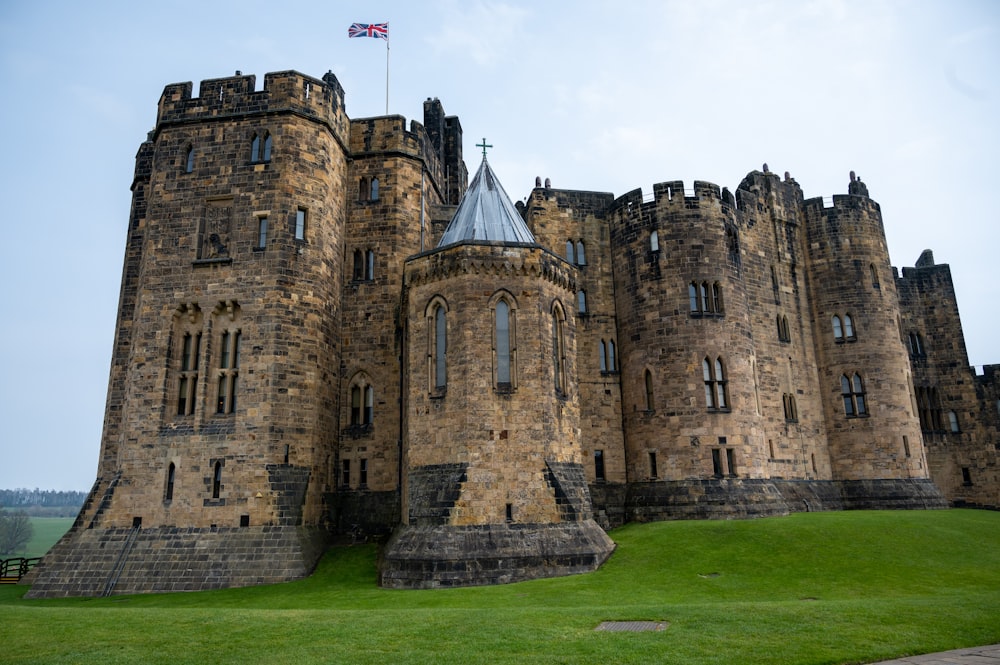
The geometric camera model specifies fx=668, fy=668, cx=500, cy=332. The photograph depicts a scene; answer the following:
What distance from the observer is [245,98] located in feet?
94.0

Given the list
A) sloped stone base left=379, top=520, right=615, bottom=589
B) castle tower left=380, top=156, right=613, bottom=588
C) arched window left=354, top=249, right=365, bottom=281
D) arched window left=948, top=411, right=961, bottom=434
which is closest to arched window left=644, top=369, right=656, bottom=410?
castle tower left=380, top=156, right=613, bottom=588

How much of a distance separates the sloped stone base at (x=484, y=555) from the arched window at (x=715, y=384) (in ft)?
33.9

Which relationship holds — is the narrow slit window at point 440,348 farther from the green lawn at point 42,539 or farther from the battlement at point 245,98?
the green lawn at point 42,539

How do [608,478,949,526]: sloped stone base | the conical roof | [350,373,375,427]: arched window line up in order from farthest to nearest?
[350,373,375,427]: arched window → [608,478,949,526]: sloped stone base → the conical roof

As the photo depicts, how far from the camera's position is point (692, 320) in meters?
30.3

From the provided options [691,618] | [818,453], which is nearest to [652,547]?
[691,618]

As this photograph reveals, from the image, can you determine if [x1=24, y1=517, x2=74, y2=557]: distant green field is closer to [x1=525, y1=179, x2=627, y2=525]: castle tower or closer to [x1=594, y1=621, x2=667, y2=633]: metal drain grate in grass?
[x1=525, y1=179, x2=627, y2=525]: castle tower

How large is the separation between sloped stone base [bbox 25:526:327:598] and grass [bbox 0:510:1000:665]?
96 cm

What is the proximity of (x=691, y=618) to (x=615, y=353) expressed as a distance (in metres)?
19.8

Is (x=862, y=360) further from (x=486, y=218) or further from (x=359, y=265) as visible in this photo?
(x=359, y=265)

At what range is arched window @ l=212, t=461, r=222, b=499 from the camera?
2430 centimetres

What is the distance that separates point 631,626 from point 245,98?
2593 cm

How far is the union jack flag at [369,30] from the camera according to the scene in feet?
106

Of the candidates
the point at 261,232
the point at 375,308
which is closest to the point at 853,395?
the point at 375,308
